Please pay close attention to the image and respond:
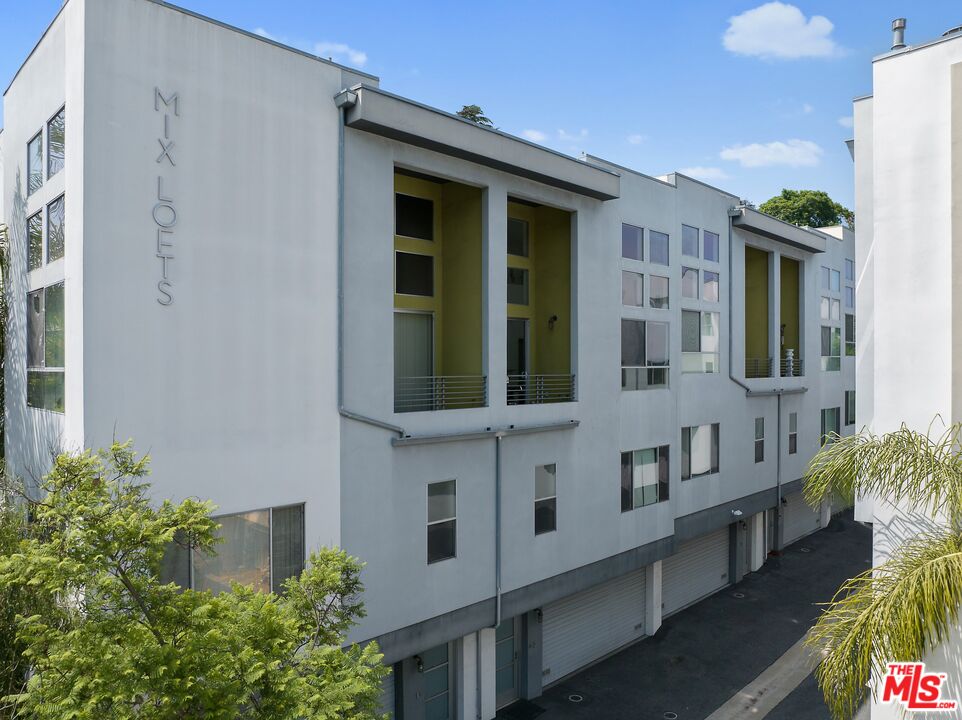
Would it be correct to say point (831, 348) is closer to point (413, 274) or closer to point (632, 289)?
point (632, 289)

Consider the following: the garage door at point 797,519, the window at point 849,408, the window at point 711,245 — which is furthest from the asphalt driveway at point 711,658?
the window at point 711,245

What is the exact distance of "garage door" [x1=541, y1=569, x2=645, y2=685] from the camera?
1809 cm

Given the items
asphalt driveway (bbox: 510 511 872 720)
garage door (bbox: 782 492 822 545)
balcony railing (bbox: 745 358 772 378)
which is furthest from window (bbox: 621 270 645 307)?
garage door (bbox: 782 492 822 545)

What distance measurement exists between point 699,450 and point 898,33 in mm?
13955

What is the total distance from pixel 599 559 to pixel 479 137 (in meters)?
11.2

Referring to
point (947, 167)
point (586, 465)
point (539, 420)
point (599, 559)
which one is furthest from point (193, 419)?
point (947, 167)

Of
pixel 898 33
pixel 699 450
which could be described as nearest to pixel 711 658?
pixel 699 450

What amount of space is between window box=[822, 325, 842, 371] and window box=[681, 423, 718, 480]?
10.9 metres

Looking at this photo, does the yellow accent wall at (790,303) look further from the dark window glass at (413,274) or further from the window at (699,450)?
the dark window glass at (413,274)

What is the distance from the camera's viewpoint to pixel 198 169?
10.9 m

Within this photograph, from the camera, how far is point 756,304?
26.8 meters

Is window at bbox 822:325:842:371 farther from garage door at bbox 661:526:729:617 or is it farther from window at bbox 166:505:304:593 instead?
window at bbox 166:505:304:593

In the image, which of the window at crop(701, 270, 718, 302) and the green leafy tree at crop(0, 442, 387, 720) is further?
the window at crop(701, 270, 718, 302)

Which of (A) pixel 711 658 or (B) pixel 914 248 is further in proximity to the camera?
(A) pixel 711 658
